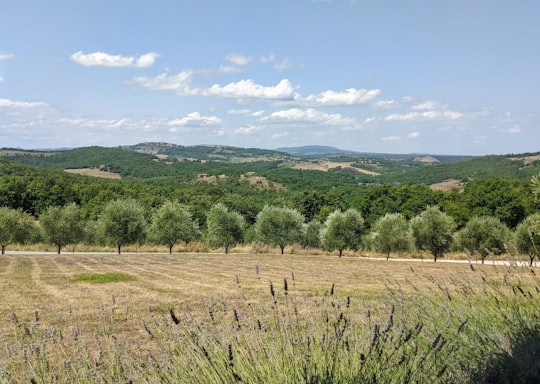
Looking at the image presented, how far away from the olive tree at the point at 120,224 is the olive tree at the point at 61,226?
12.2 ft

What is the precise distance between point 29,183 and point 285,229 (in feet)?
279

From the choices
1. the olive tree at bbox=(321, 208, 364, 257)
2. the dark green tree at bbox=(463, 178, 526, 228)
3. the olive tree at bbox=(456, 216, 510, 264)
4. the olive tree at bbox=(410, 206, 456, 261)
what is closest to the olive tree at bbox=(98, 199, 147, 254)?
the olive tree at bbox=(321, 208, 364, 257)

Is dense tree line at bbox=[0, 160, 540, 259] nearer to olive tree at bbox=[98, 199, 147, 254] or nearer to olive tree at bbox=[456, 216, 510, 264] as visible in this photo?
olive tree at bbox=[456, 216, 510, 264]

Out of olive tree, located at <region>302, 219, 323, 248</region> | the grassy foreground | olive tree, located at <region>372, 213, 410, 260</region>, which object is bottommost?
olive tree, located at <region>302, 219, 323, 248</region>

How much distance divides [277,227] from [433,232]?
18138 millimetres

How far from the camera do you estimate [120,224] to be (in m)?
44.9

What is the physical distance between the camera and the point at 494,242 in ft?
131

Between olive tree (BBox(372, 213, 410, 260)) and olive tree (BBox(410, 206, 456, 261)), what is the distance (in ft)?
6.58

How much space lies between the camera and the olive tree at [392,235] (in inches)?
1819

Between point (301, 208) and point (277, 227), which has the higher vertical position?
point (277, 227)

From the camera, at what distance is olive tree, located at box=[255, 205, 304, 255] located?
1901 inches

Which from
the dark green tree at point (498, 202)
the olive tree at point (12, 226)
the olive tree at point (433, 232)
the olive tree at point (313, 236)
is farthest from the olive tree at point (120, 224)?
the dark green tree at point (498, 202)

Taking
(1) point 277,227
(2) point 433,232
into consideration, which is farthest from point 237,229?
(2) point 433,232

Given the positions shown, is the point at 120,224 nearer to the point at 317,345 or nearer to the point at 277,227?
the point at 277,227
